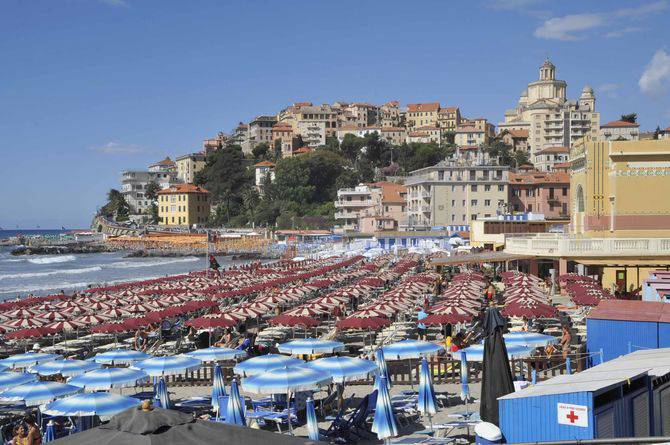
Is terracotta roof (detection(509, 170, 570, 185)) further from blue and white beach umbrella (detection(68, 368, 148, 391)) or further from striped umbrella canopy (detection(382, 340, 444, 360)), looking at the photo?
blue and white beach umbrella (detection(68, 368, 148, 391))

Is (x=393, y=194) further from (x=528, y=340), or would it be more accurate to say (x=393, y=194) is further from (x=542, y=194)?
(x=528, y=340)

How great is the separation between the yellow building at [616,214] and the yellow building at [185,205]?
114 metres

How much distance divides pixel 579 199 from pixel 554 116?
4458 inches

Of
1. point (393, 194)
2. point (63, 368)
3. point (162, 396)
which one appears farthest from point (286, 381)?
point (393, 194)

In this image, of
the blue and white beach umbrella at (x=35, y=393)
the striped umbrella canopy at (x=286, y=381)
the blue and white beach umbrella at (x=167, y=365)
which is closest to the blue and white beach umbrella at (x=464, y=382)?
the striped umbrella canopy at (x=286, y=381)

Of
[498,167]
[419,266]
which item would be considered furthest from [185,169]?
[419,266]

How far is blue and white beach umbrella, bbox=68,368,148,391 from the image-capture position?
44.1 ft

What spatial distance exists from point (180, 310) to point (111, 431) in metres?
22.6

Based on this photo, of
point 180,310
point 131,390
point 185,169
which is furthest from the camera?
point 185,169

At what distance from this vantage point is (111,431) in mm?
5484

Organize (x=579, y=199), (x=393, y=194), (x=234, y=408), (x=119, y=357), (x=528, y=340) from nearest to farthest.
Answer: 1. (x=234, y=408)
2. (x=528, y=340)
3. (x=119, y=357)
4. (x=579, y=199)
5. (x=393, y=194)

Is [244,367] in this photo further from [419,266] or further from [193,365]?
[419,266]

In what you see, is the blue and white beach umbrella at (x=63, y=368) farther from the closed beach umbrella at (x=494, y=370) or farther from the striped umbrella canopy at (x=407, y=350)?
the closed beach umbrella at (x=494, y=370)

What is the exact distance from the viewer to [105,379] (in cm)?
1352
